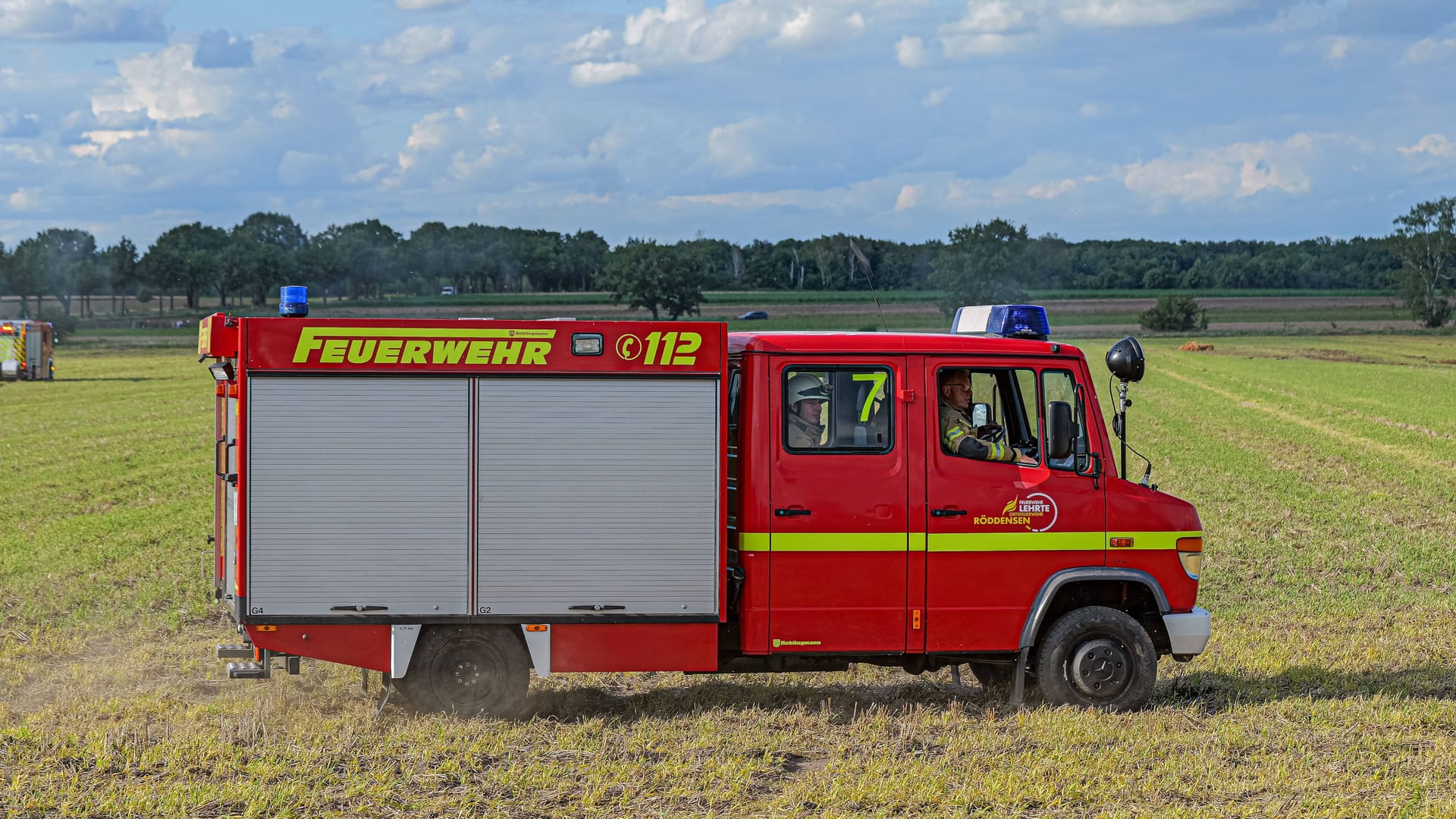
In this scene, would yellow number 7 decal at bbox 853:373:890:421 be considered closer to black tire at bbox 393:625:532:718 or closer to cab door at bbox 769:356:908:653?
cab door at bbox 769:356:908:653

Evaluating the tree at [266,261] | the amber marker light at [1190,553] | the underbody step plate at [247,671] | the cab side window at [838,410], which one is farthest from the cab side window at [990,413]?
the tree at [266,261]

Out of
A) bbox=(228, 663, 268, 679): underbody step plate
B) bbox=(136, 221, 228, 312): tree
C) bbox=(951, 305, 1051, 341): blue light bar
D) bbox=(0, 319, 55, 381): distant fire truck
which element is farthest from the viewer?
bbox=(136, 221, 228, 312): tree

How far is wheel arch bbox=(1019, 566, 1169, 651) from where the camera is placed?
361 inches

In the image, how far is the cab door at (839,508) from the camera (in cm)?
895

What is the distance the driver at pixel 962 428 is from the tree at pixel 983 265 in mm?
119135

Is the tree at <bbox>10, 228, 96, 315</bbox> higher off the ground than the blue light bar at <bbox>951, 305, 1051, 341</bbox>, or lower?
higher

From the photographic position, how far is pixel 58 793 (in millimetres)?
7379

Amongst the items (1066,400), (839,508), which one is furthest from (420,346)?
(1066,400)

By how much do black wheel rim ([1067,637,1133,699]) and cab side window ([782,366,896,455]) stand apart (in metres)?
1.94

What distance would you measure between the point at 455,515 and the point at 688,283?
11808 centimetres

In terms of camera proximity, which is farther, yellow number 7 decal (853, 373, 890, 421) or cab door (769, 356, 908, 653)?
yellow number 7 decal (853, 373, 890, 421)

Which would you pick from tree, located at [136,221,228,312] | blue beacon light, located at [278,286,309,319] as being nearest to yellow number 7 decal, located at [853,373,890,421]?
blue beacon light, located at [278,286,309,319]

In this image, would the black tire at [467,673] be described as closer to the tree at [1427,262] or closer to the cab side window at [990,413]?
the cab side window at [990,413]

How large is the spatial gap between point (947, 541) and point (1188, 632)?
178 centimetres
